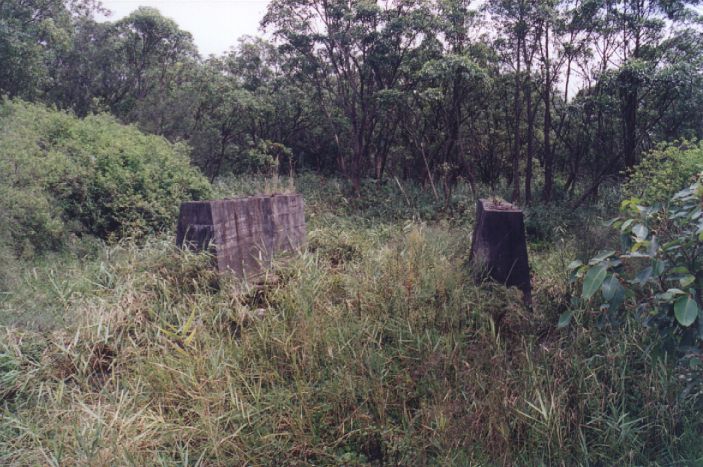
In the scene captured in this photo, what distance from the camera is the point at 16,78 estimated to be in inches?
460

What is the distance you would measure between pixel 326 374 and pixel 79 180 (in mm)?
4854

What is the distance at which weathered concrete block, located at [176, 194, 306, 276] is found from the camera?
13.4ft

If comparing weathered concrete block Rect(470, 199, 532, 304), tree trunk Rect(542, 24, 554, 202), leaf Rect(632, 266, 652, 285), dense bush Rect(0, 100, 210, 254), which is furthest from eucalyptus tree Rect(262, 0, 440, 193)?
leaf Rect(632, 266, 652, 285)

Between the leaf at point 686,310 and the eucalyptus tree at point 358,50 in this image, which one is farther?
the eucalyptus tree at point 358,50

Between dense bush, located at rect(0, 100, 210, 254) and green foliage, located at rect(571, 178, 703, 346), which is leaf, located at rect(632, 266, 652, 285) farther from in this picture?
dense bush, located at rect(0, 100, 210, 254)

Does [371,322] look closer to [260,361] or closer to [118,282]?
[260,361]

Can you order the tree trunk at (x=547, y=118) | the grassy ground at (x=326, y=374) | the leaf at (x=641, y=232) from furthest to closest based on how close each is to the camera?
the tree trunk at (x=547, y=118) < the grassy ground at (x=326, y=374) < the leaf at (x=641, y=232)

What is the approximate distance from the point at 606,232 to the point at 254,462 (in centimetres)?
440

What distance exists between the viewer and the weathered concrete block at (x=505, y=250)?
3959mm

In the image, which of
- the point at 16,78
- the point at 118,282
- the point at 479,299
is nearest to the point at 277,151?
the point at 16,78

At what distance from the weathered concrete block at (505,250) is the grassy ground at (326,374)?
0.24 meters

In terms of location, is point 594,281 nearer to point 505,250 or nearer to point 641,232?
point 641,232

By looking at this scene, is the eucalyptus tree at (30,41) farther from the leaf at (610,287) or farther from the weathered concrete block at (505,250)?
the leaf at (610,287)

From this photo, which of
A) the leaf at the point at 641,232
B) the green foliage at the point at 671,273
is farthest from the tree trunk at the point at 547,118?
the leaf at the point at 641,232
